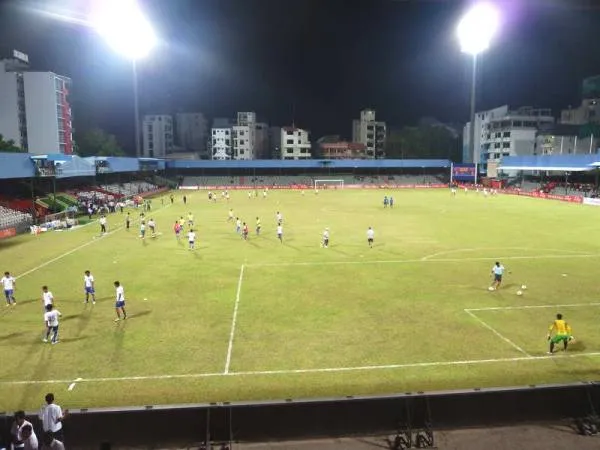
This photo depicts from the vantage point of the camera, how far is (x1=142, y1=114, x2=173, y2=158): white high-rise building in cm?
A: 14425

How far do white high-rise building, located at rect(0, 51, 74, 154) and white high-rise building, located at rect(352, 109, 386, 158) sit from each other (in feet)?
273

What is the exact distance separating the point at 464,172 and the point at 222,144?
220ft

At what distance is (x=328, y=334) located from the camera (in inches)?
650

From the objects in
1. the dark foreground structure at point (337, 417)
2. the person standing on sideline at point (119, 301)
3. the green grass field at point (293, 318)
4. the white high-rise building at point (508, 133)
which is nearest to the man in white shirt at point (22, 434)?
the dark foreground structure at point (337, 417)

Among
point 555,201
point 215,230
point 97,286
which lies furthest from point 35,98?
point 555,201

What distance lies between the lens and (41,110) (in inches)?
3863

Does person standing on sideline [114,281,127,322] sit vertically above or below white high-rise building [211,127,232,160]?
below

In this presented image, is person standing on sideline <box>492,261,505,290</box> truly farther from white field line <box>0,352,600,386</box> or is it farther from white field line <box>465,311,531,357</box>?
white field line <box>0,352,600,386</box>

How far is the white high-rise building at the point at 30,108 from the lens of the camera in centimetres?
9675

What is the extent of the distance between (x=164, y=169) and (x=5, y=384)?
104324mm

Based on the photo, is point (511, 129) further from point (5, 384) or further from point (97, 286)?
point (5, 384)

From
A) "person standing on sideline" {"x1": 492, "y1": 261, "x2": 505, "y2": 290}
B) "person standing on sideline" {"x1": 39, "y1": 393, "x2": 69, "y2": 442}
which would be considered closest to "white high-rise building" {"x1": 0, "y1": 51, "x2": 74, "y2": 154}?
"person standing on sideline" {"x1": 492, "y1": 261, "x2": 505, "y2": 290}

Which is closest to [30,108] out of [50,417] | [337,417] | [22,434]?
[50,417]

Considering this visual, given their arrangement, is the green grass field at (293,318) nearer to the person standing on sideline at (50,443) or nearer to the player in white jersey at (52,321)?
the player in white jersey at (52,321)
